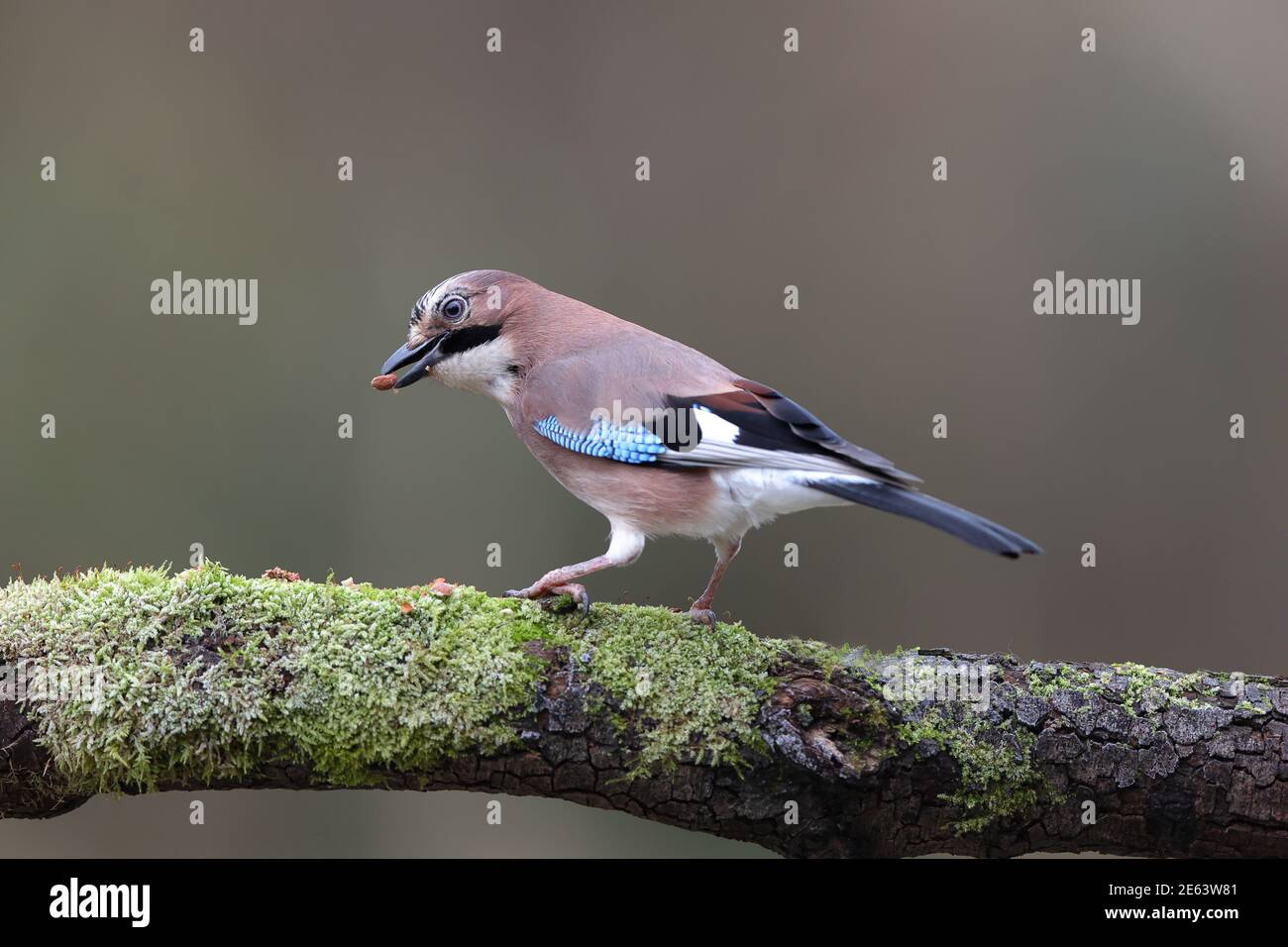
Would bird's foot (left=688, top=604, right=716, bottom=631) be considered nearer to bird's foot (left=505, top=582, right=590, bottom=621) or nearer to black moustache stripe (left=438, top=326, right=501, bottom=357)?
bird's foot (left=505, top=582, right=590, bottom=621)

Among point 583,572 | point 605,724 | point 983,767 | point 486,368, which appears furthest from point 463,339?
point 983,767

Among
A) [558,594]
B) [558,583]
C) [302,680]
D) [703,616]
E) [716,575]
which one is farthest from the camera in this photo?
[716,575]

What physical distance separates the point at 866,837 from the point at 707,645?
2.32 feet

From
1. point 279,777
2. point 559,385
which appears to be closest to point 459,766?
point 279,777

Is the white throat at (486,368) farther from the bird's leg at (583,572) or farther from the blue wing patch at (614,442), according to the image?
the bird's leg at (583,572)

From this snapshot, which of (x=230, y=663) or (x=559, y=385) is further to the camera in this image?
(x=559, y=385)

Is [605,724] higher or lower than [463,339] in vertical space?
lower

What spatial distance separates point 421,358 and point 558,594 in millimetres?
1160

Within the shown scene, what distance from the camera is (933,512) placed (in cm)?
322

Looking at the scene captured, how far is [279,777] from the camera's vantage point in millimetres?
3176

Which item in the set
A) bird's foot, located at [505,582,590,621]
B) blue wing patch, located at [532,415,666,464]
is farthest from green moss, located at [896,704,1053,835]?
blue wing patch, located at [532,415,666,464]

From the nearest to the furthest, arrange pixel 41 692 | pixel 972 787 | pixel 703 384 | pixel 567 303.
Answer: pixel 41 692 < pixel 972 787 < pixel 703 384 < pixel 567 303

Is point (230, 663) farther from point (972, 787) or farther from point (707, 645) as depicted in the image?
point (972, 787)

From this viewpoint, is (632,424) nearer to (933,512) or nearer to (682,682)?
(682,682)
